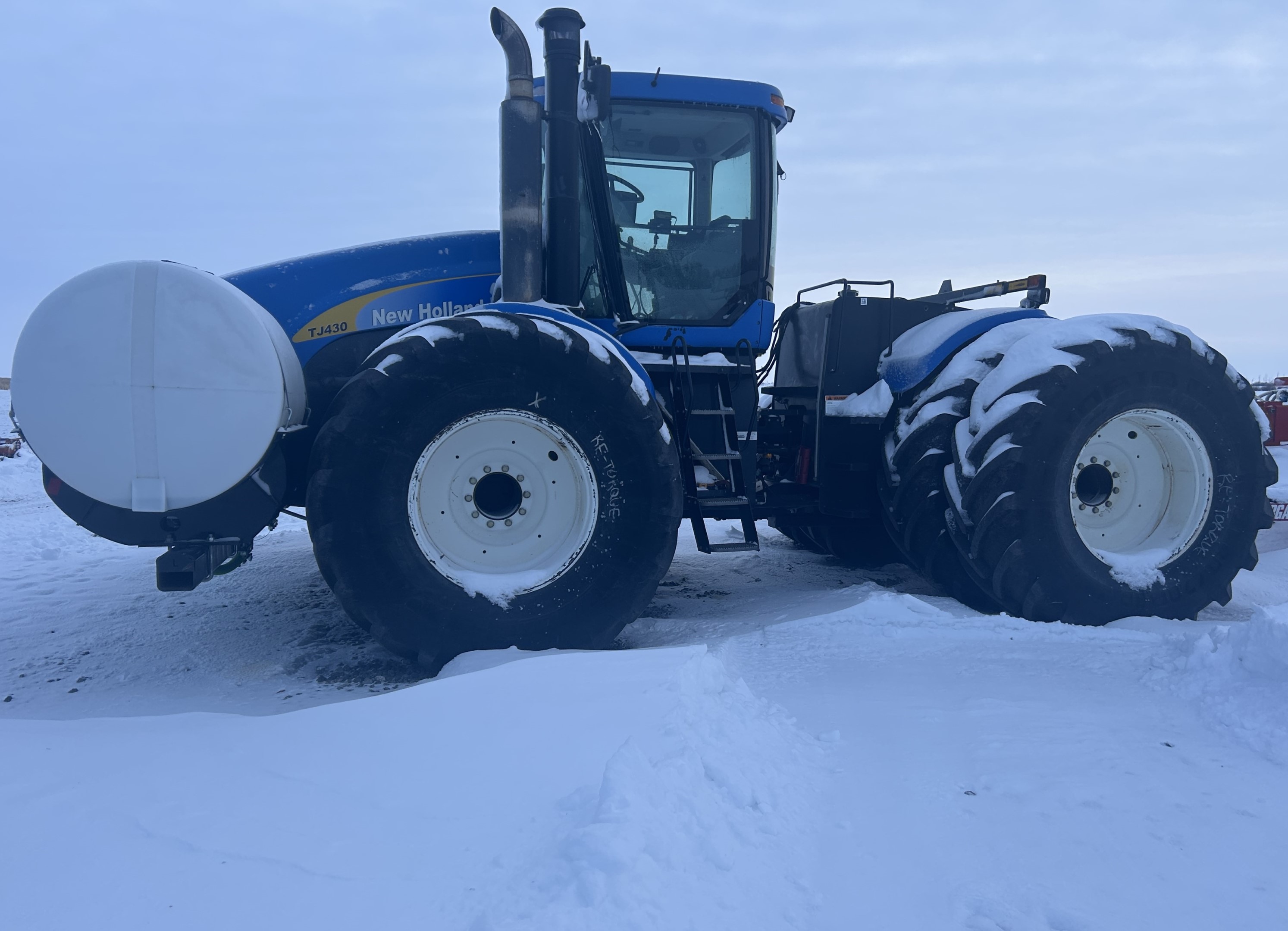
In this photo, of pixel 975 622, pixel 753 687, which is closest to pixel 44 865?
pixel 753 687

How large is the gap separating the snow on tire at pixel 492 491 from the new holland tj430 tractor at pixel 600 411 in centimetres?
1

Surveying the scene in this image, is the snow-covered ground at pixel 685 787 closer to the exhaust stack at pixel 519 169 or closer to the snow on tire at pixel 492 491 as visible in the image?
the snow on tire at pixel 492 491

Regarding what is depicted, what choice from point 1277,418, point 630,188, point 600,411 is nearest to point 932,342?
point 630,188

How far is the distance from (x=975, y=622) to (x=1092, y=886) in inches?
72.8

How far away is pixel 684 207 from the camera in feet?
14.1

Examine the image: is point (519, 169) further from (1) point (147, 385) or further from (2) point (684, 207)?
(1) point (147, 385)

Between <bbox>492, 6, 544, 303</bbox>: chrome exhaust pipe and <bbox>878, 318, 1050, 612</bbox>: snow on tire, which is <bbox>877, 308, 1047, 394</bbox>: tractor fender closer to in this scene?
<bbox>878, 318, 1050, 612</bbox>: snow on tire

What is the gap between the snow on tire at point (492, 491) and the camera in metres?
3.29

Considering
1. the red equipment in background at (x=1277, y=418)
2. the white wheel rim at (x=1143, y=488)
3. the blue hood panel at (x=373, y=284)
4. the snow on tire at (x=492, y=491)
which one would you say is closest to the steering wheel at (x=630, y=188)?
the blue hood panel at (x=373, y=284)

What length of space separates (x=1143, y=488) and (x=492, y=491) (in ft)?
10.7

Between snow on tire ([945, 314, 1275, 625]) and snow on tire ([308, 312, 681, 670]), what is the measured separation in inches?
59.0

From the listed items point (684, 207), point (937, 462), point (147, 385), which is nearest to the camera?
point (147, 385)

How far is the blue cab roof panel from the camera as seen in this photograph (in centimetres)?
408

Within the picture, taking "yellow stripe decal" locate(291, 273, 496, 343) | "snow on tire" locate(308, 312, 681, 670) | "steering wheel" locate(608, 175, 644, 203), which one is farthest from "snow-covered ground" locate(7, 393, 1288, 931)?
"steering wheel" locate(608, 175, 644, 203)
